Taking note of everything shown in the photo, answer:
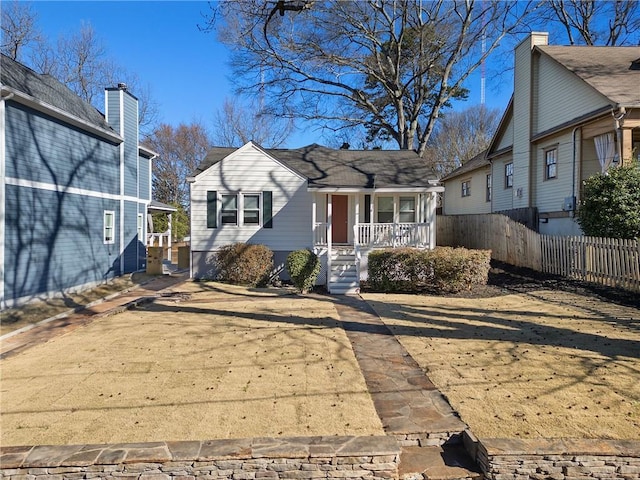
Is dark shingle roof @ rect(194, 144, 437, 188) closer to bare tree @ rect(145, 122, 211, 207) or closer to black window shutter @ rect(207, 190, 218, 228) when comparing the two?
black window shutter @ rect(207, 190, 218, 228)

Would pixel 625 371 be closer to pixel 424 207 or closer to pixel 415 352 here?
pixel 415 352

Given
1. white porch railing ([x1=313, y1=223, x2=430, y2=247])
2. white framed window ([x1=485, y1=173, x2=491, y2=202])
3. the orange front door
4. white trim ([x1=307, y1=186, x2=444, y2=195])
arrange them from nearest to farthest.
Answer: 1. white porch railing ([x1=313, y1=223, x2=430, y2=247])
2. white trim ([x1=307, y1=186, x2=444, y2=195])
3. the orange front door
4. white framed window ([x1=485, y1=173, x2=491, y2=202])

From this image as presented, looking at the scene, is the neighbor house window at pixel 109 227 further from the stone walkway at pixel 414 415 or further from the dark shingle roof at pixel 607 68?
the dark shingle roof at pixel 607 68

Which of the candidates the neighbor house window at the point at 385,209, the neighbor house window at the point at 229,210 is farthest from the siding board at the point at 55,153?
the neighbor house window at the point at 385,209

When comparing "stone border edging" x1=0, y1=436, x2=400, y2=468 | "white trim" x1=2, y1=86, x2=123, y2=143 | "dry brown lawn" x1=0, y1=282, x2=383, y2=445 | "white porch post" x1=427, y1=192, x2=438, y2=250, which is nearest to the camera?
"stone border edging" x1=0, y1=436, x2=400, y2=468

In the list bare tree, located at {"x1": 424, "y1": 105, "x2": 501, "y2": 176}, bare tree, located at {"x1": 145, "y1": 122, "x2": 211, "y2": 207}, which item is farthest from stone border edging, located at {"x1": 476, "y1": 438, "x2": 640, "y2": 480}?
bare tree, located at {"x1": 145, "y1": 122, "x2": 211, "y2": 207}

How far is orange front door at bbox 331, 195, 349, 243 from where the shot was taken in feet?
54.6

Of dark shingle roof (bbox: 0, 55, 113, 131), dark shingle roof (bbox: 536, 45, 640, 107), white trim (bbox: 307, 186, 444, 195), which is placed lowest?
white trim (bbox: 307, 186, 444, 195)

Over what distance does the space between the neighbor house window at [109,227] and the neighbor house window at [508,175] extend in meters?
16.9

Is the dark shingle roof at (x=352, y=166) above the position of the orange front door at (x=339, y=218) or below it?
above

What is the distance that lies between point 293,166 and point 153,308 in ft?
27.8

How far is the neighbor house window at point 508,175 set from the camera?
19.1 meters

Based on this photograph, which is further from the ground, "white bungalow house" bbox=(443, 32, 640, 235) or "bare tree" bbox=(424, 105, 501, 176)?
"bare tree" bbox=(424, 105, 501, 176)

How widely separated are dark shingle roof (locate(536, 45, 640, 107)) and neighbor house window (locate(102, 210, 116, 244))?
662 inches
